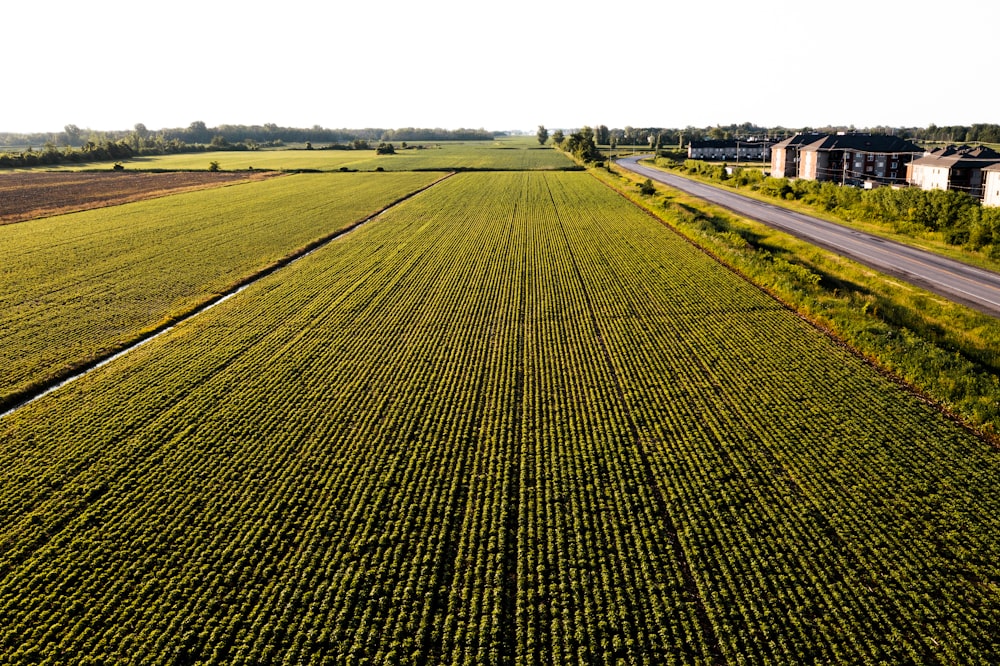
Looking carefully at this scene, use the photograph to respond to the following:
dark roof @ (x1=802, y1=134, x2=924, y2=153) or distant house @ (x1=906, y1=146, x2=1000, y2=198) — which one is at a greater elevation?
dark roof @ (x1=802, y1=134, x2=924, y2=153)

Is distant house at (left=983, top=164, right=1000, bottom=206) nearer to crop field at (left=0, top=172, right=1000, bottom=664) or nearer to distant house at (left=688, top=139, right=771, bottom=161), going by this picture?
crop field at (left=0, top=172, right=1000, bottom=664)

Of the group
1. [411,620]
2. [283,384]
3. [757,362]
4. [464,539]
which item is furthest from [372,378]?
[757,362]

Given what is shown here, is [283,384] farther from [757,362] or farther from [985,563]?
[985,563]

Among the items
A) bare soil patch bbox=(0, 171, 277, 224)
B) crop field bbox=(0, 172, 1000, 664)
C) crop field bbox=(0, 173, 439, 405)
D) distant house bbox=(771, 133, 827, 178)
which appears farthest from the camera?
distant house bbox=(771, 133, 827, 178)

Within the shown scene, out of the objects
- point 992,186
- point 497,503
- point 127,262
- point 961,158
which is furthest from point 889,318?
point 127,262

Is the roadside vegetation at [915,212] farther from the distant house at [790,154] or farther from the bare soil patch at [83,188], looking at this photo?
the bare soil patch at [83,188]

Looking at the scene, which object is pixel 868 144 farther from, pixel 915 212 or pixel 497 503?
pixel 497 503

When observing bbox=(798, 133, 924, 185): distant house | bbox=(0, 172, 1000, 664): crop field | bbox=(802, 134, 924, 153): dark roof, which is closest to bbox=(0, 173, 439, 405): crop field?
bbox=(0, 172, 1000, 664): crop field
